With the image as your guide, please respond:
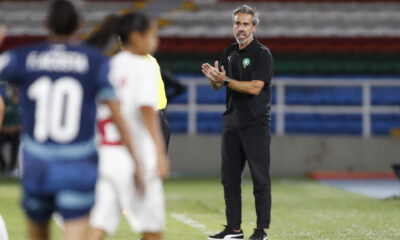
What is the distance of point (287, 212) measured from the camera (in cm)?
1277

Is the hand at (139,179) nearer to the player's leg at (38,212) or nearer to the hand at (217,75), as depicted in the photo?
the player's leg at (38,212)

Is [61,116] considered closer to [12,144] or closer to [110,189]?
[110,189]

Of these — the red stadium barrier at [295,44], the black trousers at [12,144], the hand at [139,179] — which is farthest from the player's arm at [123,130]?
the red stadium barrier at [295,44]

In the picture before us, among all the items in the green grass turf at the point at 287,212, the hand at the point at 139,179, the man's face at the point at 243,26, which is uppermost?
the man's face at the point at 243,26

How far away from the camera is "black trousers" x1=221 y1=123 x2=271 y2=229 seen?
9.52m

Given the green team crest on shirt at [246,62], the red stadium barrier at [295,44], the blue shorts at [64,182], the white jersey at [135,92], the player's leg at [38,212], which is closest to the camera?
the blue shorts at [64,182]

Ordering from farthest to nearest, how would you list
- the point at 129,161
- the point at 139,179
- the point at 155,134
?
the point at 129,161 < the point at 155,134 < the point at 139,179

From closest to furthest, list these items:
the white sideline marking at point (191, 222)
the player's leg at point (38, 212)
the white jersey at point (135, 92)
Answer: the player's leg at point (38, 212), the white jersey at point (135, 92), the white sideline marking at point (191, 222)

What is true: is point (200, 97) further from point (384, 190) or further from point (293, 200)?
point (293, 200)

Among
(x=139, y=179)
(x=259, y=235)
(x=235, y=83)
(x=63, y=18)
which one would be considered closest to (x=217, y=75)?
(x=235, y=83)

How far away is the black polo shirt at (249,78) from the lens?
9406mm

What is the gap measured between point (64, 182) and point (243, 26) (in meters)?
4.51

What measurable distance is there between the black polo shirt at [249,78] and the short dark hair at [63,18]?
4190 mm

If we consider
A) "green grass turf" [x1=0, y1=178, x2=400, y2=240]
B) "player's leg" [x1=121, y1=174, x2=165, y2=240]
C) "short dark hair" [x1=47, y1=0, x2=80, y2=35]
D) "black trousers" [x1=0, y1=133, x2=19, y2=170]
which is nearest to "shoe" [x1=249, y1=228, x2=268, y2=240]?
"green grass turf" [x1=0, y1=178, x2=400, y2=240]
